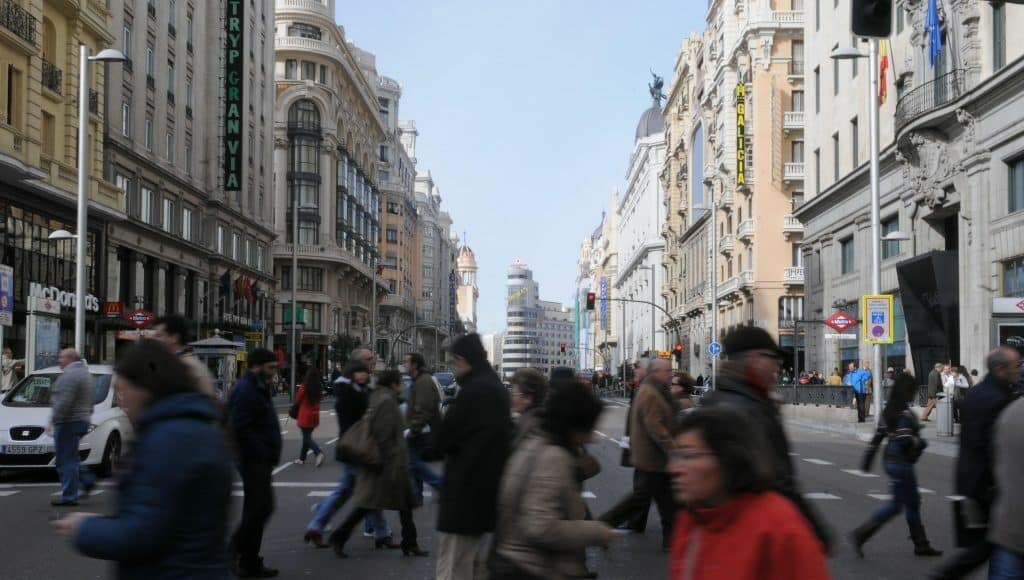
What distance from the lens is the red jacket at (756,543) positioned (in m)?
2.94

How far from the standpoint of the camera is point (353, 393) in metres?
10.8

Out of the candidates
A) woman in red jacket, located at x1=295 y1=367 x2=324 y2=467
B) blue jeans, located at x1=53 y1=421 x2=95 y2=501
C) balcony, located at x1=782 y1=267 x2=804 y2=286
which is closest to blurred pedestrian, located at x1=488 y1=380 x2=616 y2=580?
blue jeans, located at x1=53 y1=421 x2=95 y2=501

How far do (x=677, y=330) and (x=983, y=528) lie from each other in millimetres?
80481

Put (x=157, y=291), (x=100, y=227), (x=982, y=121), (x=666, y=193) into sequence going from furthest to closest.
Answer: (x=666, y=193), (x=157, y=291), (x=100, y=227), (x=982, y=121)

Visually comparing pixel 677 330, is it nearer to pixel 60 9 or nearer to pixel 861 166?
pixel 861 166

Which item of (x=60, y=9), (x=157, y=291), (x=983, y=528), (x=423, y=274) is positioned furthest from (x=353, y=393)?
(x=423, y=274)

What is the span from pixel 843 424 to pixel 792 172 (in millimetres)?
28977

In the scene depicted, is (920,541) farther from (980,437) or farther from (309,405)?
(309,405)

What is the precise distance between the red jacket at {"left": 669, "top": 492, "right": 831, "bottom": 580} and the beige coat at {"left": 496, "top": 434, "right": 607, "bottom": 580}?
129 centimetres

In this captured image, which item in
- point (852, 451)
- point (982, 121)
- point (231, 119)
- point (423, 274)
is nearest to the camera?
point (852, 451)

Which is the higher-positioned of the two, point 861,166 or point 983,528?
point 861,166

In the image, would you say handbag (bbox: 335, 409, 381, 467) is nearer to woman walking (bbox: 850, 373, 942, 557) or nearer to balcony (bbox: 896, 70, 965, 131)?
woman walking (bbox: 850, 373, 942, 557)

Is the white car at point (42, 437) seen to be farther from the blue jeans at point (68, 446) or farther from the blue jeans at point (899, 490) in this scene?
the blue jeans at point (899, 490)

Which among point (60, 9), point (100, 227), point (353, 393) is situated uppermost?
point (60, 9)
